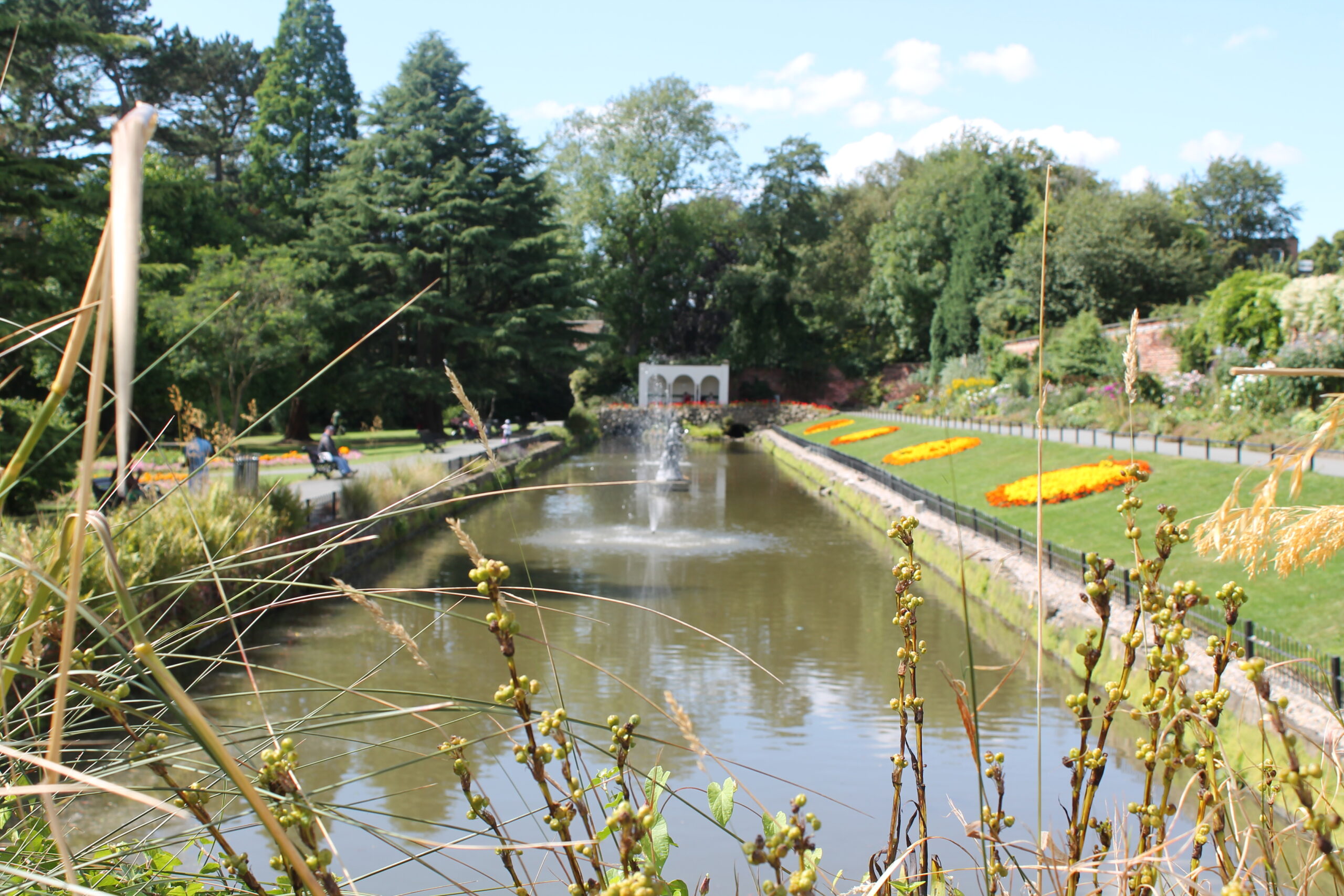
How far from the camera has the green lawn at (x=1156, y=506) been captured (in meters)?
6.69

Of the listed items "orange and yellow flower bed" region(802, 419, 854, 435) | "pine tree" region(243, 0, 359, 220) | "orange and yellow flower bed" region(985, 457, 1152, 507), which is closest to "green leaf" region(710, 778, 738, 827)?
"orange and yellow flower bed" region(985, 457, 1152, 507)

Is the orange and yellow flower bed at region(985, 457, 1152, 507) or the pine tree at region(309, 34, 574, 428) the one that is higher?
the pine tree at region(309, 34, 574, 428)

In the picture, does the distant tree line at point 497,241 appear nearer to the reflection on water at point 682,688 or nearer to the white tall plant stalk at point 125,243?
the reflection on water at point 682,688

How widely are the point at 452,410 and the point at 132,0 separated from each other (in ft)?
57.1

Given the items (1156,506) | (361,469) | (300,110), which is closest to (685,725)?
(1156,506)

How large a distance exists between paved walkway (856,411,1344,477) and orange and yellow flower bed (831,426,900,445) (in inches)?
76.0

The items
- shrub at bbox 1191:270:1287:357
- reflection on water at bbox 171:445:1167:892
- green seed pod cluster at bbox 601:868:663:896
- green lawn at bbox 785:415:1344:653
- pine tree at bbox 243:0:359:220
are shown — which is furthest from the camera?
pine tree at bbox 243:0:359:220

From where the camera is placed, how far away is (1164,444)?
55.4ft

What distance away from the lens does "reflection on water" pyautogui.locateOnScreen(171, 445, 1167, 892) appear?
4.60 metres

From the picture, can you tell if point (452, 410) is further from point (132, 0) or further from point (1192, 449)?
point (1192, 449)

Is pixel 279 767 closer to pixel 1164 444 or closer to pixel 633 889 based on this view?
pixel 633 889

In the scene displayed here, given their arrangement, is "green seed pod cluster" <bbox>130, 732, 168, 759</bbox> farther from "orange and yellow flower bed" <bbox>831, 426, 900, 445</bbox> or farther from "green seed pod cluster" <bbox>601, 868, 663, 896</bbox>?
"orange and yellow flower bed" <bbox>831, 426, 900, 445</bbox>

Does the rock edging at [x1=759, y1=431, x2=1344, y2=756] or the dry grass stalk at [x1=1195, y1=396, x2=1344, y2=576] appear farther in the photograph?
the rock edging at [x1=759, y1=431, x2=1344, y2=756]

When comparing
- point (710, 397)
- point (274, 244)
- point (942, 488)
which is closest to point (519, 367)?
point (274, 244)
